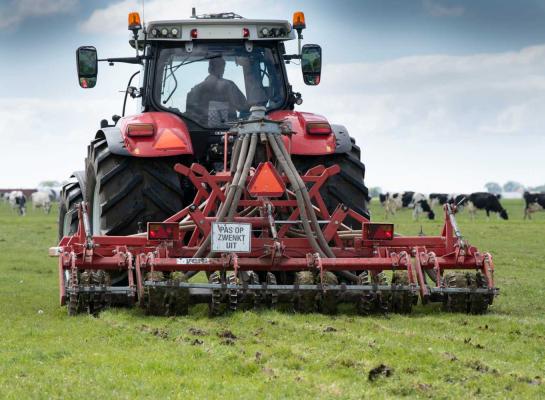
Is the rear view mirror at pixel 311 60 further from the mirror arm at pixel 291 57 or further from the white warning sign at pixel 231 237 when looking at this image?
the white warning sign at pixel 231 237

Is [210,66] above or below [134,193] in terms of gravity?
above

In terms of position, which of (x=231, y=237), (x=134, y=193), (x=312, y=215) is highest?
(x=134, y=193)

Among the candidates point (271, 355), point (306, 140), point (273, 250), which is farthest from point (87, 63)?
point (271, 355)

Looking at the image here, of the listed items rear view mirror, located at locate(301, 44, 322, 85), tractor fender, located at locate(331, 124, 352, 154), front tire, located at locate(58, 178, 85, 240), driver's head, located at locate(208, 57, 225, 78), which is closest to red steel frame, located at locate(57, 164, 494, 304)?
tractor fender, located at locate(331, 124, 352, 154)

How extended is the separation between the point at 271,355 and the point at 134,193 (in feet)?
11.4

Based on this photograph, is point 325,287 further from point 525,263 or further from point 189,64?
point 525,263

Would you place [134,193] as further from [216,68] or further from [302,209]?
[216,68]

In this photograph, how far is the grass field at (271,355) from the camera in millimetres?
6152

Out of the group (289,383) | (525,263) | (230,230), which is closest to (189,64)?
(230,230)

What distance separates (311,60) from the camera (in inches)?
468

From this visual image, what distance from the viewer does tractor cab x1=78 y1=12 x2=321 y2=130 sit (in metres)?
11.3

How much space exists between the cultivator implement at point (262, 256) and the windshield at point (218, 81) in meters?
1.20

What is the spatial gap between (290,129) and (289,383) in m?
4.26

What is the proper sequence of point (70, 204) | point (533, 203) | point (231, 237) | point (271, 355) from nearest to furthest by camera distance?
point (271, 355) → point (231, 237) → point (70, 204) → point (533, 203)
